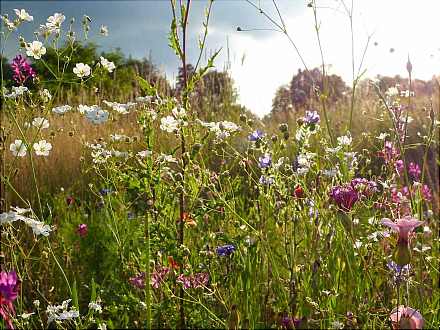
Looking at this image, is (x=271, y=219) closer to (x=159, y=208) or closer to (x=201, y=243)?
(x=201, y=243)

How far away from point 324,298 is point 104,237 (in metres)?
1.22

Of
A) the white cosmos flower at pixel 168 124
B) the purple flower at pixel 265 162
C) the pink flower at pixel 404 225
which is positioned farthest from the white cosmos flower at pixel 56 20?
the pink flower at pixel 404 225

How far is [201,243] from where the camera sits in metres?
2.21

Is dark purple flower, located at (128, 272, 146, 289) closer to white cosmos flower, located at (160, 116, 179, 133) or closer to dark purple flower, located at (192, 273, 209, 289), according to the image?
dark purple flower, located at (192, 273, 209, 289)

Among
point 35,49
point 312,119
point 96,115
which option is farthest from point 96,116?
point 312,119

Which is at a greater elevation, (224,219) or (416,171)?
(416,171)

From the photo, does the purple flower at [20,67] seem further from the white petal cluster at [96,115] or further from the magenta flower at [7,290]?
the magenta flower at [7,290]

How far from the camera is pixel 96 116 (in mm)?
1904

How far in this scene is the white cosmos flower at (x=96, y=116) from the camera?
74.3 inches

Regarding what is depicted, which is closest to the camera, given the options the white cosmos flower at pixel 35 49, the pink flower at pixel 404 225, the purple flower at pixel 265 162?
the pink flower at pixel 404 225

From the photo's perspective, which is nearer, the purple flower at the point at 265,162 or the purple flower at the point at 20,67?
the purple flower at the point at 265,162

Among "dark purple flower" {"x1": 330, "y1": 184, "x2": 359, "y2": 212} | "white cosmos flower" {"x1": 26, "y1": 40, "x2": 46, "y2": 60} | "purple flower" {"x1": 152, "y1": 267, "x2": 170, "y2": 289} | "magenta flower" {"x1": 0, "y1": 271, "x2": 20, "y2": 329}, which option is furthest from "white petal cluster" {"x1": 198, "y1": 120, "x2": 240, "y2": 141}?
"magenta flower" {"x1": 0, "y1": 271, "x2": 20, "y2": 329}

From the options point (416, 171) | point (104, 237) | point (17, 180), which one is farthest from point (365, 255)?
point (17, 180)

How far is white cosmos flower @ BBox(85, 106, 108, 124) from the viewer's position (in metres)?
1.89
